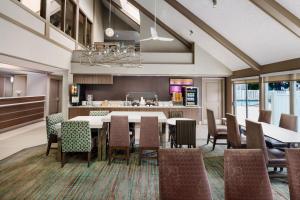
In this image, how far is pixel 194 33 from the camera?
6.68 metres

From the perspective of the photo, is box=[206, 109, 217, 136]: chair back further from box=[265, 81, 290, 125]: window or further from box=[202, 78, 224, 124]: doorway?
box=[202, 78, 224, 124]: doorway

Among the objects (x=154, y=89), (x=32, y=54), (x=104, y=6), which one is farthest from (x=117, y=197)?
(x=104, y=6)

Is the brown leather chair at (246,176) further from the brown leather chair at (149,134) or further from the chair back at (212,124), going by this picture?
the chair back at (212,124)

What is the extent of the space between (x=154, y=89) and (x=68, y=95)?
3.33 metres

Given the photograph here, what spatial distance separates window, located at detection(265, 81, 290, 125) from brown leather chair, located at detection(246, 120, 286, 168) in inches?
89.6

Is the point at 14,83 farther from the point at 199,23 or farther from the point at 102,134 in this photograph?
the point at 199,23

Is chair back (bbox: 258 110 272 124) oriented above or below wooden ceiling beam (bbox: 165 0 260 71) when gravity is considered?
below

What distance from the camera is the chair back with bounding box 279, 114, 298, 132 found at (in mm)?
3813

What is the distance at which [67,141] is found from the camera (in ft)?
12.6

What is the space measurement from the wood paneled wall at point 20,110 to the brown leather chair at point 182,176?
6811mm

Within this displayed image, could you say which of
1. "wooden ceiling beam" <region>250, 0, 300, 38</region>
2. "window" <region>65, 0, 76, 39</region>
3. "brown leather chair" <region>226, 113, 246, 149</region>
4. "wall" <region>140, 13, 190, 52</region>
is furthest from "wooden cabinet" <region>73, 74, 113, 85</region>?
"wooden ceiling beam" <region>250, 0, 300, 38</region>

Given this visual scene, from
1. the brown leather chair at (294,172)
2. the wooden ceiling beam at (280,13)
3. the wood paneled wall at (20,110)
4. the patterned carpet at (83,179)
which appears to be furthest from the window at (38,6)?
the brown leather chair at (294,172)

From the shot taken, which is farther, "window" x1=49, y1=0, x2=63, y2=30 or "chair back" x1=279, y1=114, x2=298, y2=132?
"window" x1=49, y1=0, x2=63, y2=30

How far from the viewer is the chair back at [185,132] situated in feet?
14.0
